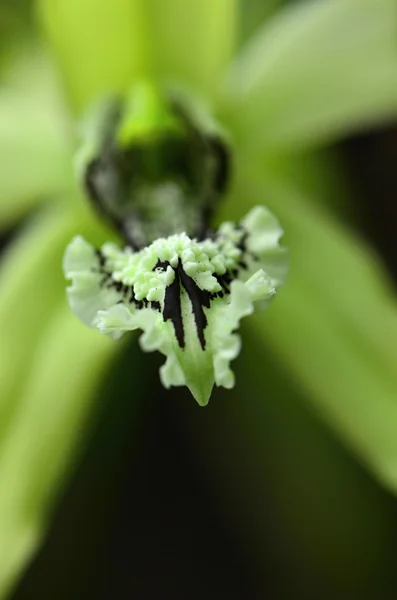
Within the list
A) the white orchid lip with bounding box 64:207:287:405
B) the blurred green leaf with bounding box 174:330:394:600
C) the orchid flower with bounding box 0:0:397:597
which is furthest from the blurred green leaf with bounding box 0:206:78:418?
the blurred green leaf with bounding box 174:330:394:600

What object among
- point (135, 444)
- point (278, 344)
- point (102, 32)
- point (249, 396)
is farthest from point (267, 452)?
point (102, 32)

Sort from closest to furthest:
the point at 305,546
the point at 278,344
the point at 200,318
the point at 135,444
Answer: the point at 200,318 < the point at 278,344 < the point at 305,546 < the point at 135,444

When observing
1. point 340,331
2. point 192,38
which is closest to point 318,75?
point 192,38

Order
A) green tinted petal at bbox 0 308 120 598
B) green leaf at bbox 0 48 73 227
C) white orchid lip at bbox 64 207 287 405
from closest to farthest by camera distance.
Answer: white orchid lip at bbox 64 207 287 405 < green tinted petal at bbox 0 308 120 598 < green leaf at bbox 0 48 73 227

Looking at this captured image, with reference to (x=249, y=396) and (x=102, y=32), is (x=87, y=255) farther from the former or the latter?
(x=249, y=396)

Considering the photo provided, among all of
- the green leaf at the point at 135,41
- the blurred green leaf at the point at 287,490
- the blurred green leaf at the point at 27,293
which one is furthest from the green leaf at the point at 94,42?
the blurred green leaf at the point at 287,490

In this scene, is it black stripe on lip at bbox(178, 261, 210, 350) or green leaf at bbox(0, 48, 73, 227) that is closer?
black stripe on lip at bbox(178, 261, 210, 350)

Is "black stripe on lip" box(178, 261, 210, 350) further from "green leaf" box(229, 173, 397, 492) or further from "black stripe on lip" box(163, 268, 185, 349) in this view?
"green leaf" box(229, 173, 397, 492)

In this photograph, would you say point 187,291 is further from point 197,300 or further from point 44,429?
point 44,429
